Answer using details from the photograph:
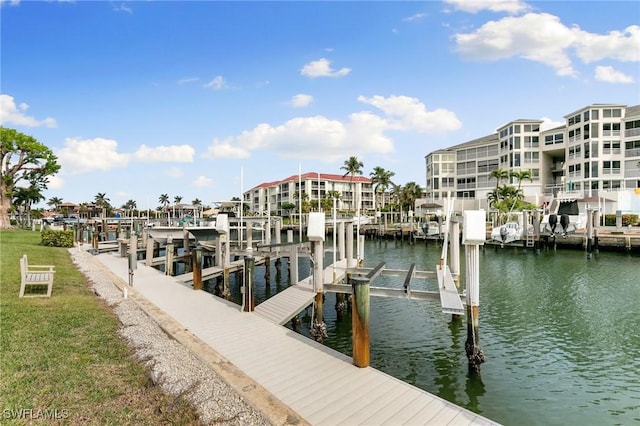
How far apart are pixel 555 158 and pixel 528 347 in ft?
223

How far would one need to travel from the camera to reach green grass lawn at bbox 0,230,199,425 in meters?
5.79

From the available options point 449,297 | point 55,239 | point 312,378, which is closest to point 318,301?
point 449,297

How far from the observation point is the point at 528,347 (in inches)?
483

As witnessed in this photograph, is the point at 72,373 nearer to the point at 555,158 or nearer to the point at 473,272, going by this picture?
the point at 473,272

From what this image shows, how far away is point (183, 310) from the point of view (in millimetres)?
12375

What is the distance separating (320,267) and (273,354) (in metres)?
4.15

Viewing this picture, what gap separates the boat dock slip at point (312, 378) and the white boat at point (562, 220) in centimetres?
3783

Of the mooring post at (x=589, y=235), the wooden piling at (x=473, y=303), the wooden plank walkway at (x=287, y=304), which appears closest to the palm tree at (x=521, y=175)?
the mooring post at (x=589, y=235)

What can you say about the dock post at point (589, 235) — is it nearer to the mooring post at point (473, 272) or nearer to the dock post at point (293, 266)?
the dock post at point (293, 266)

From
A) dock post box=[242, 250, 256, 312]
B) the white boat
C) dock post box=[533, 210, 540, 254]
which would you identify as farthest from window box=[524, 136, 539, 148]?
dock post box=[242, 250, 256, 312]

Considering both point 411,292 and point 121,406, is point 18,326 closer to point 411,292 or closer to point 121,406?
point 121,406

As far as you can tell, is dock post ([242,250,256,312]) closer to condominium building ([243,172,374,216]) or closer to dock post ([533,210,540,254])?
dock post ([533,210,540,254])

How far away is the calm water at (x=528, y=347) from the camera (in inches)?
344

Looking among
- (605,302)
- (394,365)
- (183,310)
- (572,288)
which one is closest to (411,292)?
(394,365)
